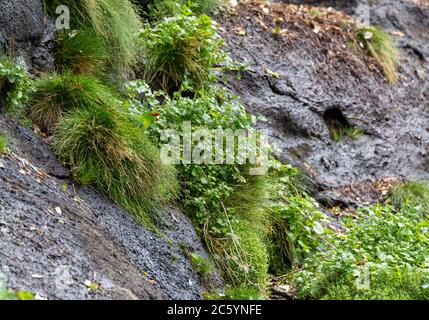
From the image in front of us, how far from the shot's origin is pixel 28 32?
5758mm

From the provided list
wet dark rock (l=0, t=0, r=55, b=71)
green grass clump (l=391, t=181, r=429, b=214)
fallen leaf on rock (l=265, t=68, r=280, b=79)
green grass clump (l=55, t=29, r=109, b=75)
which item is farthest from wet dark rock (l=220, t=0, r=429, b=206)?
wet dark rock (l=0, t=0, r=55, b=71)

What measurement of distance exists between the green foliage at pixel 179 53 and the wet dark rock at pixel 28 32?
1004mm

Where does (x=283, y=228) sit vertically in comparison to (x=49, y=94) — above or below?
below

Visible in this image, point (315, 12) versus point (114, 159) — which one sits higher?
point (315, 12)

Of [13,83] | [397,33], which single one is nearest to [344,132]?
[397,33]

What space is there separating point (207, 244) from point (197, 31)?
2.20 m

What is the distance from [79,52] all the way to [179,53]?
106 cm

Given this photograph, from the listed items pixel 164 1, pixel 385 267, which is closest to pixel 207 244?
pixel 385 267

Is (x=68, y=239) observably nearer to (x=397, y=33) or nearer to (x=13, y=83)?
(x=13, y=83)

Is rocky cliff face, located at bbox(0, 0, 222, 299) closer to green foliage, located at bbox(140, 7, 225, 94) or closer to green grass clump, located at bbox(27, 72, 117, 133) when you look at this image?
green grass clump, located at bbox(27, 72, 117, 133)

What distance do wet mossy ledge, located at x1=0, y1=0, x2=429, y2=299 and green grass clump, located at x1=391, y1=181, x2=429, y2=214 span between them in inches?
53.5

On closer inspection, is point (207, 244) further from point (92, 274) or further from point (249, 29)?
point (249, 29)

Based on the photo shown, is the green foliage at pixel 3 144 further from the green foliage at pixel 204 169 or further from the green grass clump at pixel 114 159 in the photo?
the green foliage at pixel 204 169

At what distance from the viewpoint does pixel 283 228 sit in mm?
6133
